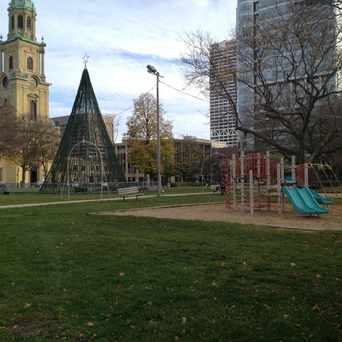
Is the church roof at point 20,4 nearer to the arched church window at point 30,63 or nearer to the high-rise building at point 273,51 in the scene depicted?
the arched church window at point 30,63

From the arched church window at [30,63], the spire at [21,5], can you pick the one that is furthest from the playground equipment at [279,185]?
the spire at [21,5]

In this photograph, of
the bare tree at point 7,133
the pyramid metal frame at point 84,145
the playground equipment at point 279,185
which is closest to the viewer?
the playground equipment at point 279,185

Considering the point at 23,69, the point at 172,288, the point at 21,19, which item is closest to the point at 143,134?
the point at 172,288

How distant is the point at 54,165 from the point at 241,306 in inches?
1611

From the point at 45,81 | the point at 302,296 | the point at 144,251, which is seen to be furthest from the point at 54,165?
the point at 45,81

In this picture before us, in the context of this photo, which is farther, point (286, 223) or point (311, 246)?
point (286, 223)

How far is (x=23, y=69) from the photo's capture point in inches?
3839

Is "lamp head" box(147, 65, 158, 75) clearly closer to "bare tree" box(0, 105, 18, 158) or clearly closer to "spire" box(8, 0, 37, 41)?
"bare tree" box(0, 105, 18, 158)

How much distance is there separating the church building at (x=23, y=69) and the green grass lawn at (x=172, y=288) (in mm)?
88570

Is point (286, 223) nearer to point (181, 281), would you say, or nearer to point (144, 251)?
point (144, 251)

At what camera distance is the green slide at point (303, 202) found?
1470cm

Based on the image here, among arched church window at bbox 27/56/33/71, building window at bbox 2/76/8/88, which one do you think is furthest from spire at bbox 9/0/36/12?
building window at bbox 2/76/8/88

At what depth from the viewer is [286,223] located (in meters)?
13.1

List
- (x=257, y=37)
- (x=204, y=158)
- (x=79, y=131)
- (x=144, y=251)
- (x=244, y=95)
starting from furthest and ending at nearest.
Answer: (x=204, y=158)
(x=79, y=131)
(x=244, y=95)
(x=257, y=37)
(x=144, y=251)
